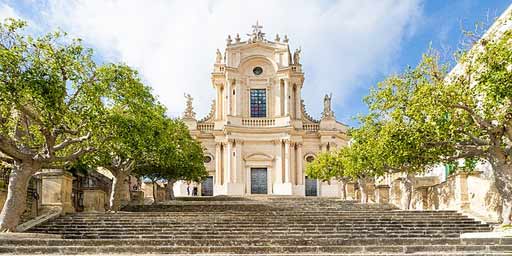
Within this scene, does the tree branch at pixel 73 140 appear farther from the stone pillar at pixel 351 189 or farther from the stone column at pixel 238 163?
the stone column at pixel 238 163

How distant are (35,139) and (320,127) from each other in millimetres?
29767

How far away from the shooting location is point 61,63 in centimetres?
1433

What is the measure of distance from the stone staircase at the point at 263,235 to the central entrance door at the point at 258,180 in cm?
2357

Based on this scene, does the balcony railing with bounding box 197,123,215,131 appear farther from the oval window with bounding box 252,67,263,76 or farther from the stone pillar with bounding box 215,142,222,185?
the oval window with bounding box 252,67,263,76

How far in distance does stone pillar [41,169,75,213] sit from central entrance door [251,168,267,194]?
25757 mm

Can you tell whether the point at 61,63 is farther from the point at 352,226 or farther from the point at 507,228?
the point at 507,228

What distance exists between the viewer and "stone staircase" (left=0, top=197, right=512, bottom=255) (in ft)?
39.3

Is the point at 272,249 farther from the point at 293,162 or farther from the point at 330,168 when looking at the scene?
the point at 293,162

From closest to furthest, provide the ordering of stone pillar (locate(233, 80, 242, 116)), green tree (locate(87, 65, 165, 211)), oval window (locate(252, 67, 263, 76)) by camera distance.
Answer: green tree (locate(87, 65, 165, 211))
stone pillar (locate(233, 80, 242, 116))
oval window (locate(252, 67, 263, 76))

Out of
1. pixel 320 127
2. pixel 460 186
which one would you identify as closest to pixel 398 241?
pixel 460 186

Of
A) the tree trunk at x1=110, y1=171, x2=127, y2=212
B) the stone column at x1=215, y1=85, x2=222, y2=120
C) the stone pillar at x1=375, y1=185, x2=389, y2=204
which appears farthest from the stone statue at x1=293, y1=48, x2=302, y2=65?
the tree trunk at x1=110, y1=171, x2=127, y2=212

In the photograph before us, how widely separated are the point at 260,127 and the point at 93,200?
2388cm

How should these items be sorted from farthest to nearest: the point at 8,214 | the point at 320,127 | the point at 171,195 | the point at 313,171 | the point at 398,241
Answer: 1. the point at 320,127
2. the point at 313,171
3. the point at 171,195
4. the point at 8,214
5. the point at 398,241

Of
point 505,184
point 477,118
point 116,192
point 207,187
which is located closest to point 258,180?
point 207,187
